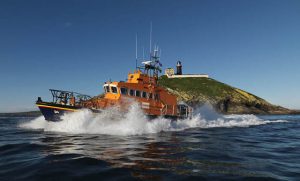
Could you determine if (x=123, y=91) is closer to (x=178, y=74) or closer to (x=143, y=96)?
(x=143, y=96)

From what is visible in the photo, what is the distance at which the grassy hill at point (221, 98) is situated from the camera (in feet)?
252

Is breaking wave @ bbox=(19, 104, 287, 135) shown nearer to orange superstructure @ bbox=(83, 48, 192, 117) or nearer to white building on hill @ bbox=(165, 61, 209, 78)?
orange superstructure @ bbox=(83, 48, 192, 117)

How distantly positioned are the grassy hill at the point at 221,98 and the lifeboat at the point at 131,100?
55267mm

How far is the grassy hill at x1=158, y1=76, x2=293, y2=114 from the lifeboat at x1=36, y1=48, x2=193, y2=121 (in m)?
55.3

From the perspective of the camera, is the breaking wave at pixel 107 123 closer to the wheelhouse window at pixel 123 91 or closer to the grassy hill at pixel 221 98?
the wheelhouse window at pixel 123 91

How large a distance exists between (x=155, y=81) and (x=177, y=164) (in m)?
14.9

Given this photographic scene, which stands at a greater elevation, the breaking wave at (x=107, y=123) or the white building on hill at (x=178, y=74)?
the white building on hill at (x=178, y=74)

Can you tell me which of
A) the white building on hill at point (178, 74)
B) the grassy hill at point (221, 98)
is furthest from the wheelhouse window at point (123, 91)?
the white building on hill at point (178, 74)

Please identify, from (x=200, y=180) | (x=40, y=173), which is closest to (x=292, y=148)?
(x=200, y=180)

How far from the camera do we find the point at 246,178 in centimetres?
583

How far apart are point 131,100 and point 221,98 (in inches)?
2522

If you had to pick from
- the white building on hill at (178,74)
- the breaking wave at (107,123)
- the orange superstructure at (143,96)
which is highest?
the white building on hill at (178,74)

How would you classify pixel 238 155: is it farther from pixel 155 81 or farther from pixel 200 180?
pixel 155 81

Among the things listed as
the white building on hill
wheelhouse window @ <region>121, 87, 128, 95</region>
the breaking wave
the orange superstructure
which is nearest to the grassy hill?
the white building on hill
